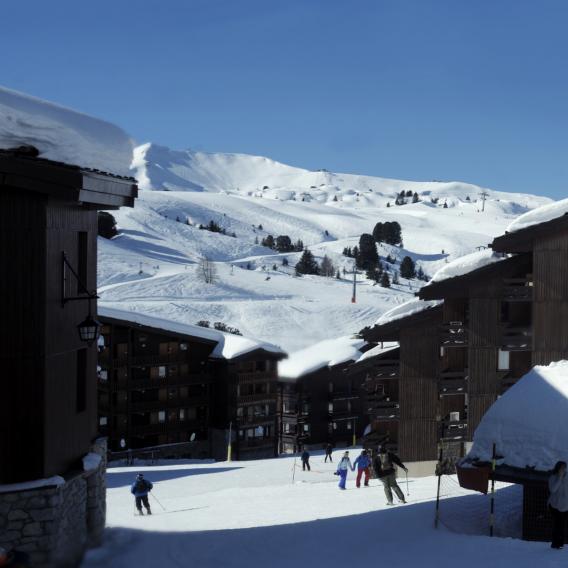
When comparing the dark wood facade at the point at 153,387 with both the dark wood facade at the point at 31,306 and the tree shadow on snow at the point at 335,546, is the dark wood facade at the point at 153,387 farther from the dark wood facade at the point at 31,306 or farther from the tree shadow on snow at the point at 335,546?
the dark wood facade at the point at 31,306

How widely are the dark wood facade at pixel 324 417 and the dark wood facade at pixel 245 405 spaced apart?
3.88 feet

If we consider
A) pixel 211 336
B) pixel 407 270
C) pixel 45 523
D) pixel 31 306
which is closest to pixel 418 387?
pixel 45 523

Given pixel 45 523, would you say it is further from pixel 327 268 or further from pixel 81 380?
pixel 327 268

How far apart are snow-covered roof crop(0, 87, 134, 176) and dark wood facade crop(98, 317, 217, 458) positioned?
118 ft

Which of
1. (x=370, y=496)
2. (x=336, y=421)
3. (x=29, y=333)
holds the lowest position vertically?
(x=336, y=421)

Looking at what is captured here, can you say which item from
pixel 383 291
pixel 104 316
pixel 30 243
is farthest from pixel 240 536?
pixel 383 291

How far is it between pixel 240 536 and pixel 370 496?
6.25 meters

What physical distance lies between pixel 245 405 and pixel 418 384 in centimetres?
2562

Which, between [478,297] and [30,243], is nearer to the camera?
[30,243]

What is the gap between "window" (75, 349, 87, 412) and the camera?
14.8m

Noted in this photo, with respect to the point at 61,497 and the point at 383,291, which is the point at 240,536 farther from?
the point at 383,291

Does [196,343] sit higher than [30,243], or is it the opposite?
[30,243]

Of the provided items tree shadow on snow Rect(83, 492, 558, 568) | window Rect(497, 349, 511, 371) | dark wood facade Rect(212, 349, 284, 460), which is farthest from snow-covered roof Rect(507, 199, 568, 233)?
dark wood facade Rect(212, 349, 284, 460)

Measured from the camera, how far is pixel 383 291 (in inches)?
4414
